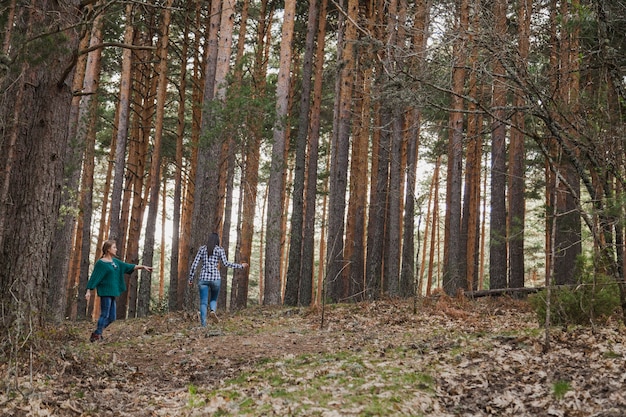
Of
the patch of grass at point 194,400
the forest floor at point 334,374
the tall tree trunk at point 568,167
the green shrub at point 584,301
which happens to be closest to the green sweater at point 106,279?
the forest floor at point 334,374

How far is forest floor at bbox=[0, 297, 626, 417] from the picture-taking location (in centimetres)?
489

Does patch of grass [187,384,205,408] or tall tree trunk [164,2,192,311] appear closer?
patch of grass [187,384,205,408]

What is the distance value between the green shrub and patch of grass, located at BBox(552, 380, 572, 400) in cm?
240

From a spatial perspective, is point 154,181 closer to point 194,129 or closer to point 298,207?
point 194,129

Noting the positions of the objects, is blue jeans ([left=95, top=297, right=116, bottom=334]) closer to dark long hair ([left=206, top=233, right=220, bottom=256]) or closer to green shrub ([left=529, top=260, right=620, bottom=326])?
dark long hair ([left=206, top=233, right=220, bottom=256])

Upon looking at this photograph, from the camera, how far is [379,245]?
16.9 metres

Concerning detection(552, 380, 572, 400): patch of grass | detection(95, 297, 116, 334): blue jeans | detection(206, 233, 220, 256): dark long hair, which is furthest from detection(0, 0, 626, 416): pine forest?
detection(206, 233, 220, 256): dark long hair

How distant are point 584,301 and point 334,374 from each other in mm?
3940

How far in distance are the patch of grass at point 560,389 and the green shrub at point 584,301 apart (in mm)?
2399

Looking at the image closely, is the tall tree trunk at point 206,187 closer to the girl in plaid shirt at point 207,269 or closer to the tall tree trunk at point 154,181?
the girl in plaid shirt at point 207,269

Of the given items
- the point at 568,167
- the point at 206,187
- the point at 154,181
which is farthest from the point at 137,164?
the point at 568,167

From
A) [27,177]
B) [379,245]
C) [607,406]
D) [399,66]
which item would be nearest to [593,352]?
[607,406]

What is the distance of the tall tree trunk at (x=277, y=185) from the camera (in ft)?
47.0

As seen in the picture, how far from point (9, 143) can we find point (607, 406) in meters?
6.46
